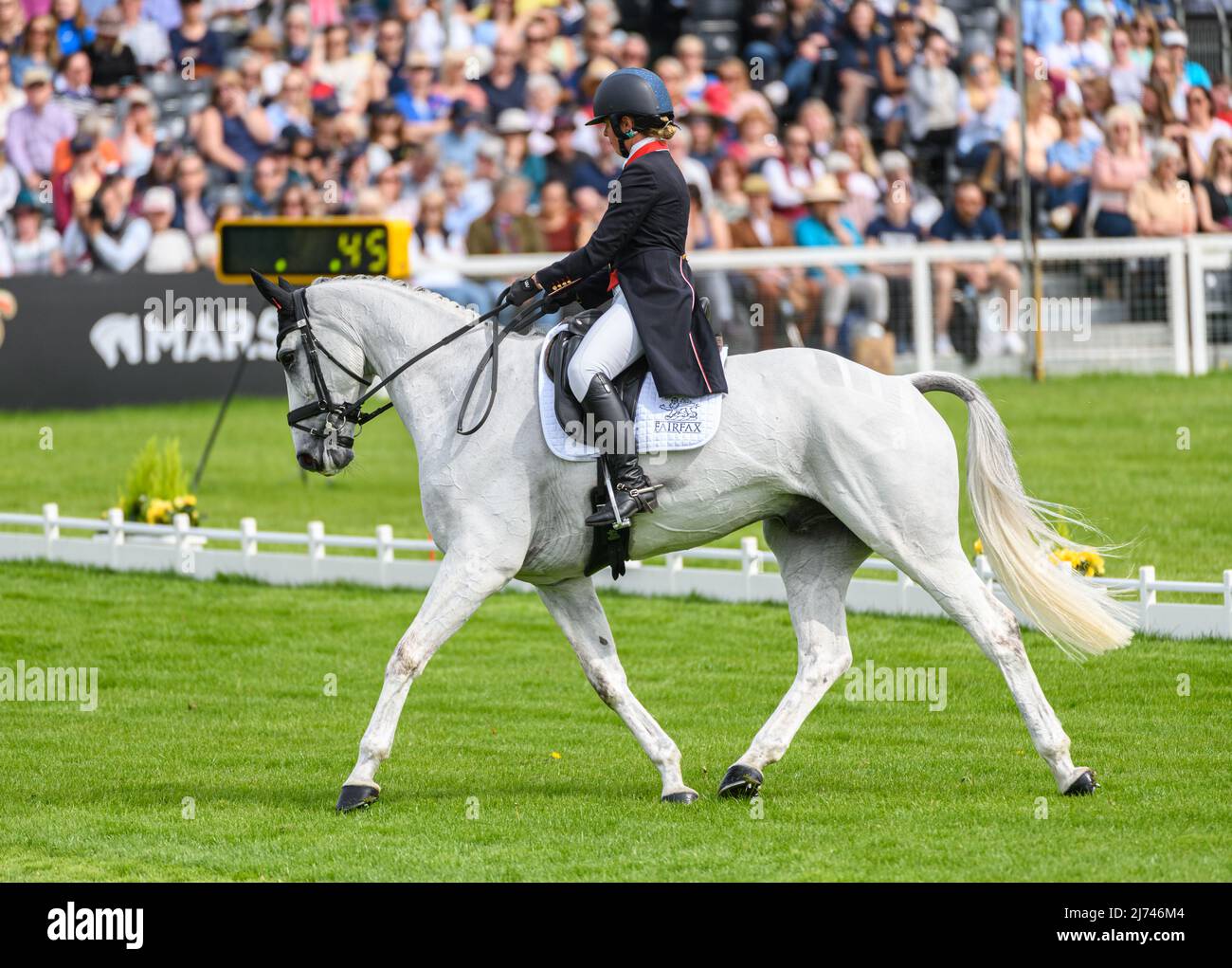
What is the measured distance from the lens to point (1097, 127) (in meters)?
22.1

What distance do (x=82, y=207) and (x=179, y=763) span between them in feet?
47.3

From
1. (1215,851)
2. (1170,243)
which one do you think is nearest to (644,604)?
(1215,851)

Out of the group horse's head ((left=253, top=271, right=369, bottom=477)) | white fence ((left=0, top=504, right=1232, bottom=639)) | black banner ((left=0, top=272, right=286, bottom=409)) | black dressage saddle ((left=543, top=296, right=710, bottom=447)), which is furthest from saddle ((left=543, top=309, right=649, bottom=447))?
black banner ((left=0, top=272, right=286, bottom=409))

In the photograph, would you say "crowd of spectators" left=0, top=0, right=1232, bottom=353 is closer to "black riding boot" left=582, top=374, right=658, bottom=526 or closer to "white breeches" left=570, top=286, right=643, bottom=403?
"white breeches" left=570, top=286, right=643, bottom=403

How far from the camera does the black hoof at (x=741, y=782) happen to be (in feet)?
25.4

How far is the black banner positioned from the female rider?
13289 millimetres

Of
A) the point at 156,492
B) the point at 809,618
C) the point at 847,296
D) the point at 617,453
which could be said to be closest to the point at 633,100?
the point at 617,453

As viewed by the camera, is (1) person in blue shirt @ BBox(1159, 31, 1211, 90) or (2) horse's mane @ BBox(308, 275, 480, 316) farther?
(1) person in blue shirt @ BBox(1159, 31, 1211, 90)

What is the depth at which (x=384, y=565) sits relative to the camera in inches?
537

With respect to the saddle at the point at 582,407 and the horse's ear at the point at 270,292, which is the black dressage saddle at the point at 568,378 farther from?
the horse's ear at the point at 270,292

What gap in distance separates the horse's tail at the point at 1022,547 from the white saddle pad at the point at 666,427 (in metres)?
0.96

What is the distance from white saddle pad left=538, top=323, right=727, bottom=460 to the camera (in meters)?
7.55

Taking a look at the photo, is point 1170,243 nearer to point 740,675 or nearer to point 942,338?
point 942,338

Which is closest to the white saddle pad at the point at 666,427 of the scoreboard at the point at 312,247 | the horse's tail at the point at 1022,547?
the horse's tail at the point at 1022,547
